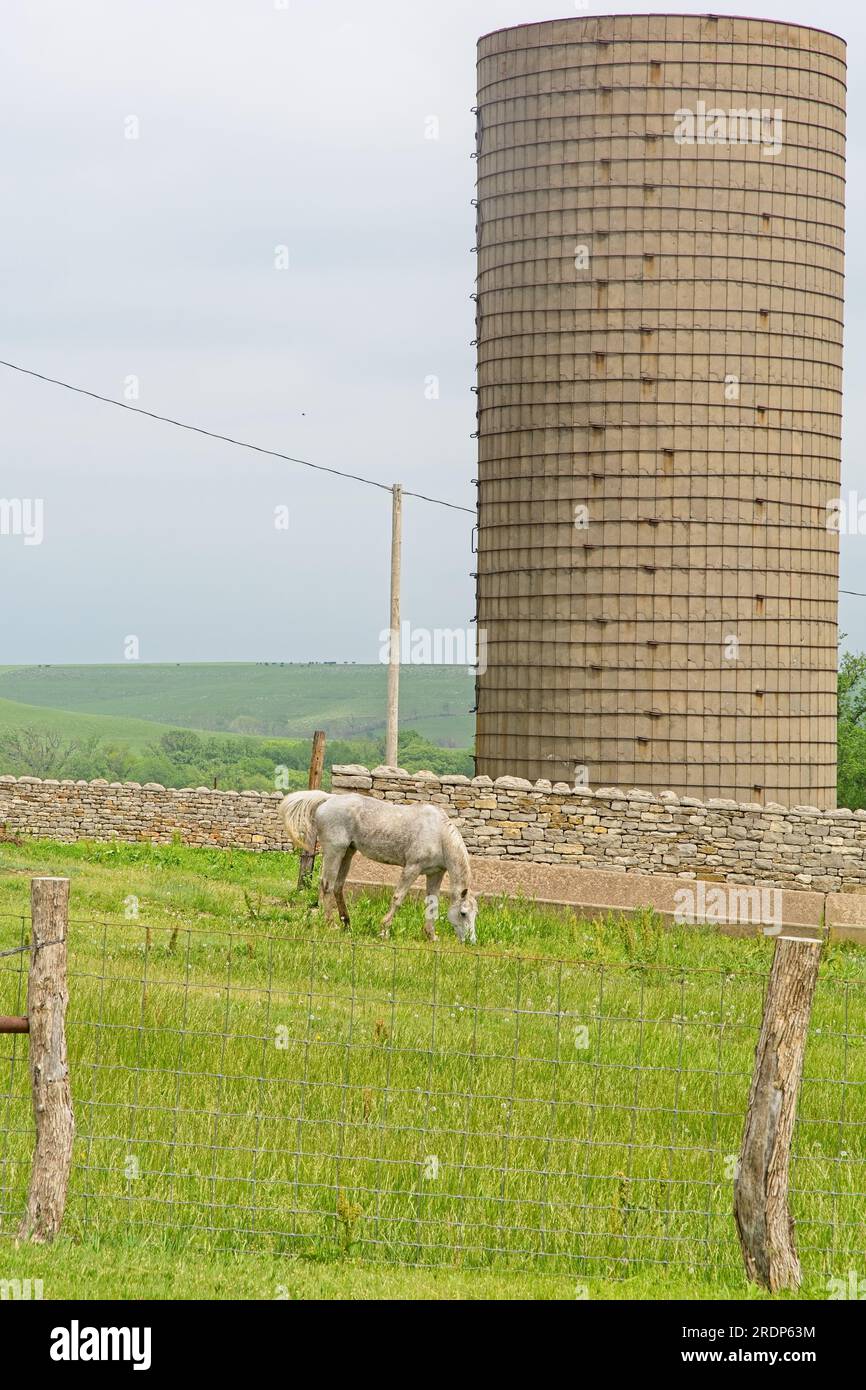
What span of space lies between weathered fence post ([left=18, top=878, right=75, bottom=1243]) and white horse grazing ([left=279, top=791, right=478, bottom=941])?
935cm

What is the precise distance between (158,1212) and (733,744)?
63.5 ft

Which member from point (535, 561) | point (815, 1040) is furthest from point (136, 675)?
point (815, 1040)

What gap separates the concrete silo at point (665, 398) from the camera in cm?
2491

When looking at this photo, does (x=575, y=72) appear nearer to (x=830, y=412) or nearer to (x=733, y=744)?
(x=830, y=412)

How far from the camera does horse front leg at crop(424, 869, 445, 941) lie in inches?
621

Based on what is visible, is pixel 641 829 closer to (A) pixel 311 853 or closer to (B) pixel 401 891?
(A) pixel 311 853

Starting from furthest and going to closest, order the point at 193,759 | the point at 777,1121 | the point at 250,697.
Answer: the point at 250,697
the point at 193,759
the point at 777,1121

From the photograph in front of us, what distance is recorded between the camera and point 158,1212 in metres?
6.75

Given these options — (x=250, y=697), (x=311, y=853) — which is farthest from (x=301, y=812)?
(x=250, y=697)

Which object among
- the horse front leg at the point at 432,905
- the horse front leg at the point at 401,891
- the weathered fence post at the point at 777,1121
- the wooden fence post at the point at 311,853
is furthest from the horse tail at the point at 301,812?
the weathered fence post at the point at 777,1121

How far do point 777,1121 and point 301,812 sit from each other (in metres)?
11.6

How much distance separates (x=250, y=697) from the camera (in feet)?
541

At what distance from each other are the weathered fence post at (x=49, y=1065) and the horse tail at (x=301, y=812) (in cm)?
1071

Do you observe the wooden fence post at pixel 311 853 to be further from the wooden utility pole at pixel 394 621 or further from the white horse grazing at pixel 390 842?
the wooden utility pole at pixel 394 621
